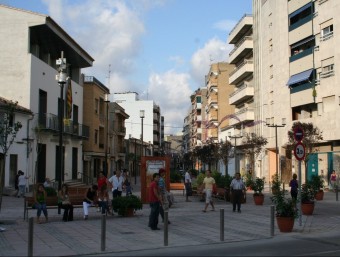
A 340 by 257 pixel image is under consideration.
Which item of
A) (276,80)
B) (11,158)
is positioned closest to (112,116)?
(276,80)

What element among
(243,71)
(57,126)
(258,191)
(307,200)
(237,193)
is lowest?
(307,200)

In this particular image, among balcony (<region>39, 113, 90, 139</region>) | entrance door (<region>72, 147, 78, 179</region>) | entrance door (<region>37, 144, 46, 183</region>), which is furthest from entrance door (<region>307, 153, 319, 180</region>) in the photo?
entrance door (<region>37, 144, 46, 183</region>)

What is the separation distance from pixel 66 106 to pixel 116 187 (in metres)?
17.7

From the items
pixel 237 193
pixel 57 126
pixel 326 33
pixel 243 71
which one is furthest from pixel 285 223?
pixel 243 71

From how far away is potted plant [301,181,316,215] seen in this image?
18.5 metres

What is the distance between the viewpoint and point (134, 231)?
13914 millimetres

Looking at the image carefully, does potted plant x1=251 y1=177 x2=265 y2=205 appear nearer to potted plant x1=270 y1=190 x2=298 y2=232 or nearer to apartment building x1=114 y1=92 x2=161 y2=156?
potted plant x1=270 y1=190 x2=298 y2=232

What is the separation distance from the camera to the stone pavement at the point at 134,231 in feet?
37.1

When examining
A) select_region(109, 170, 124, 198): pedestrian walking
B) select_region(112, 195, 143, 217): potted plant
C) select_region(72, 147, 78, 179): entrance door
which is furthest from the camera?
select_region(72, 147, 78, 179): entrance door

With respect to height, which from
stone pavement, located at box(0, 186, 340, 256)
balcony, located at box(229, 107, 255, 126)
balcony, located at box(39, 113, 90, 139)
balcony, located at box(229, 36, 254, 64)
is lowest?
stone pavement, located at box(0, 186, 340, 256)

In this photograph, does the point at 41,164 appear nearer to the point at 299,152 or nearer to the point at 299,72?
the point at 299,72

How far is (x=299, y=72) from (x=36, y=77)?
934 inches

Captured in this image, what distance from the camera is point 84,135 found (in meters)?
44.9

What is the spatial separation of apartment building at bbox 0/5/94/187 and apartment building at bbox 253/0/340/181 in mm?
19202
